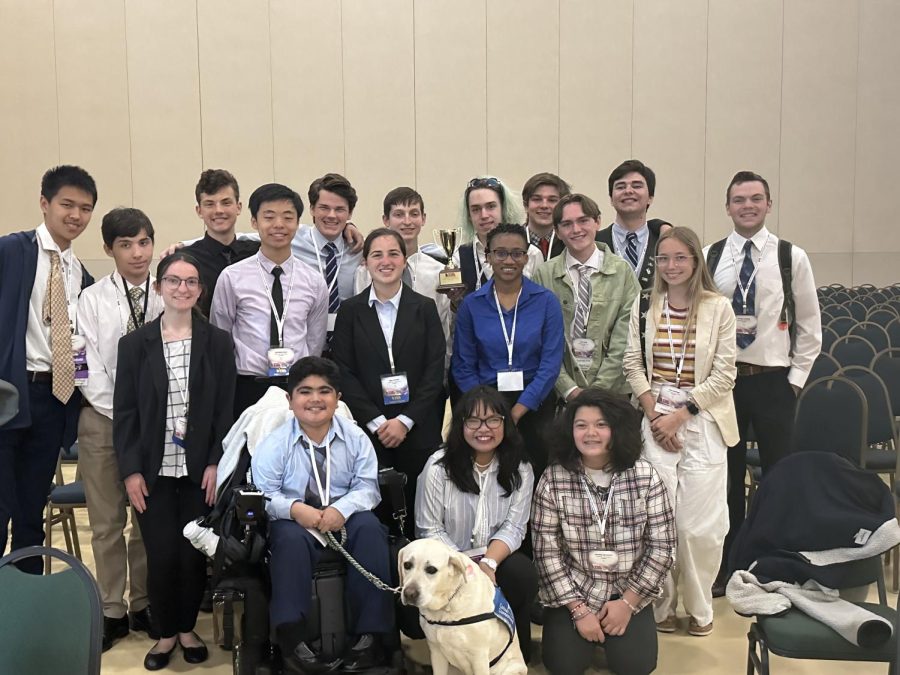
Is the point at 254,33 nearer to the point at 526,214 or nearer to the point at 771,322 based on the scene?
the point at 526,214

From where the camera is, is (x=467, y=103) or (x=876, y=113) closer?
(x=467, y=103)

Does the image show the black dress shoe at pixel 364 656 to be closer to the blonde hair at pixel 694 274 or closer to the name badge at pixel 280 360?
the name badge at pixel 280 360

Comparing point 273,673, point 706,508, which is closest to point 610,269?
point 706,508

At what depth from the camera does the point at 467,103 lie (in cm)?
1080

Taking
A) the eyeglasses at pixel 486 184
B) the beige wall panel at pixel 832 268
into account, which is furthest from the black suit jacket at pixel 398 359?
the beige wall panel at pixel 832 268

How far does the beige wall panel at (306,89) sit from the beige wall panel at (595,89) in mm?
2996

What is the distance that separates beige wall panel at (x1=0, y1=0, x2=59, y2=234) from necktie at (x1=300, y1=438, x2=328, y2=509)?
8763mm

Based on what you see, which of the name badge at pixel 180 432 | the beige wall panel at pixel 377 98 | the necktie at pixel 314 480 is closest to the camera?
the necktie at pixel 314 480

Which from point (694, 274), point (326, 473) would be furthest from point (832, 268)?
point (326, 473)

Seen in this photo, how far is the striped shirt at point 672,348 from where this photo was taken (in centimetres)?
322

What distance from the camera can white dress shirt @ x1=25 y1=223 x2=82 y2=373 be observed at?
3.12m

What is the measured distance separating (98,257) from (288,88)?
10.6 feet

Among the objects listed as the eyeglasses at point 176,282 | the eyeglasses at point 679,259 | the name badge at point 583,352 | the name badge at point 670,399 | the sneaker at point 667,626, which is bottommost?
the sneaker at point 667,626

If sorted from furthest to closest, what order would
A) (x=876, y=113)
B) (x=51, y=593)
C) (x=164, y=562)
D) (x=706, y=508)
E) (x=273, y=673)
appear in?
(x=876, y=113)
(x=706, y=508)
(x=164, y=562)
(x=273, y=673)
(x=51, y=593)
